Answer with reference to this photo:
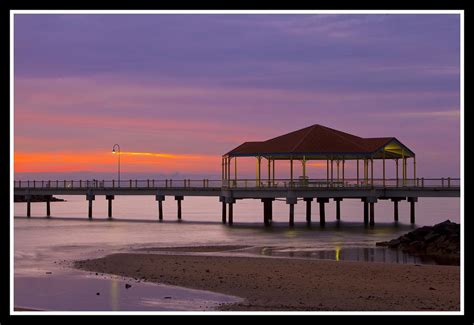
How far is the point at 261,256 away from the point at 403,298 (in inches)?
431

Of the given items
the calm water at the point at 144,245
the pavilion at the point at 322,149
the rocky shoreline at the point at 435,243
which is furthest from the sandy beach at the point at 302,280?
the pavilion at the point at 322,149

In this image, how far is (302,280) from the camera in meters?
20.0

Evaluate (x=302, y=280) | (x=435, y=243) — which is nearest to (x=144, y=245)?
(x=435, y=243)

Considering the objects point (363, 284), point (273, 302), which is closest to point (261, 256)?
point (363, 284)

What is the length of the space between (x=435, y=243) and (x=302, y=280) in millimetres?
11028

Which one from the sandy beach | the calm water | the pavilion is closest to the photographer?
the sandy beach

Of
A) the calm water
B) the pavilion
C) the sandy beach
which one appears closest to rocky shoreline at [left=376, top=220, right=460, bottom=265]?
the calm water

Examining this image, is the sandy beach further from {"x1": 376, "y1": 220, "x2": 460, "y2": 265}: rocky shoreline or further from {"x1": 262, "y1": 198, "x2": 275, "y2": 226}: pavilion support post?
{"x1": 262, "y1": 198, "x2": 275, "y2": 226}: pavilion support post

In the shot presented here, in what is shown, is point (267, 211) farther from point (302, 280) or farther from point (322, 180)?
point (302, 280)

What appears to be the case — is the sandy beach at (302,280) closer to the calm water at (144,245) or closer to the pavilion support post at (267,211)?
the calm water at (144,245)

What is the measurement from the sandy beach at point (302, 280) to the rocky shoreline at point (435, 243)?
421 centimetres

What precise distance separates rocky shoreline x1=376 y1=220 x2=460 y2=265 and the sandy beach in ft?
13.8

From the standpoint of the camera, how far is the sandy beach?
16.5 meters
